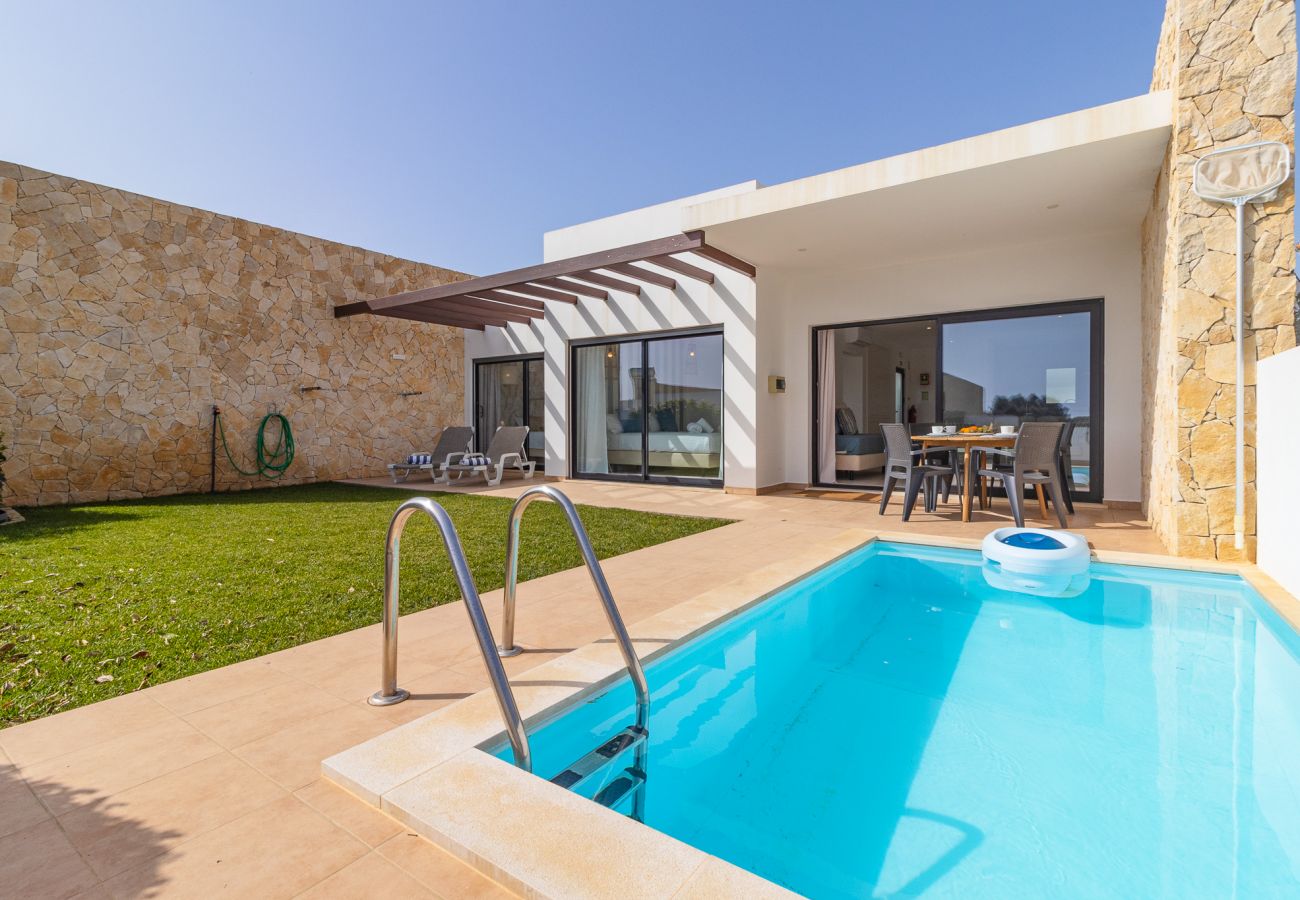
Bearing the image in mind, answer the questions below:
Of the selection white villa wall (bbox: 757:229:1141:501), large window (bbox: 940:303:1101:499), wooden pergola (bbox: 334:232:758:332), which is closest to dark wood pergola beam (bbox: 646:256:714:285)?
wooden pergola (bbox: 334:232:758:332)

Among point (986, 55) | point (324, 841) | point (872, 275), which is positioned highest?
point (986, 55)

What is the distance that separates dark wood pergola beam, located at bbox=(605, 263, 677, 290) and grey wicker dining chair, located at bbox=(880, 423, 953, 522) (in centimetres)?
377

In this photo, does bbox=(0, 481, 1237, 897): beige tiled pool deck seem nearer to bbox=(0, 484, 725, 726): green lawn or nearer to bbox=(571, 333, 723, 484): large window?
bbox=(0, 484, 725, 726): green lawn

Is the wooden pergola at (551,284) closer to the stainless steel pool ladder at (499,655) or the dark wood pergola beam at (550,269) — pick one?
the dark wood pergola beam at (550,269)

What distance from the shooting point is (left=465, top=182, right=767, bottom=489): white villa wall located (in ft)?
28.5

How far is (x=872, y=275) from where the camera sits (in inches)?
337

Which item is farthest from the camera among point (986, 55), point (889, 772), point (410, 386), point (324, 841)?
point (410, 386)

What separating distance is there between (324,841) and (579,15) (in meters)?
10.8

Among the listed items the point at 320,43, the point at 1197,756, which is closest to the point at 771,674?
the point at 1197,756

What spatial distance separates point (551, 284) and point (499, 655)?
753cm

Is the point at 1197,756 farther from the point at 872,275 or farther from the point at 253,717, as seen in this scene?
the point at 872,275

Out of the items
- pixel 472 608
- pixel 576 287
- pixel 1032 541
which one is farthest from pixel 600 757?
pixel 576 287

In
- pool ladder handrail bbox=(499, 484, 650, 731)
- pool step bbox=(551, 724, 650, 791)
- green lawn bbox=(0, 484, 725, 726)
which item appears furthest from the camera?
green lawn bbox=(0, 484, 725, 726)

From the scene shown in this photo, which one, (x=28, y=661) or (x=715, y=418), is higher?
(x=715, y=418)
